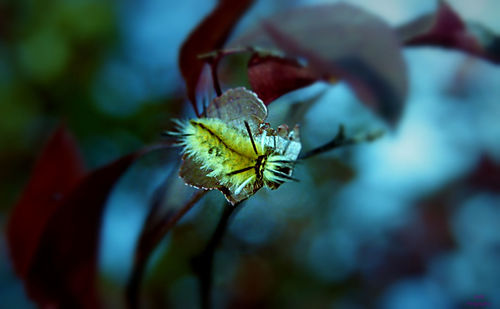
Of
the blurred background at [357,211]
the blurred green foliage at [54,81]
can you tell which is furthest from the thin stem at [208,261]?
the blurred green foliage at [54,81]

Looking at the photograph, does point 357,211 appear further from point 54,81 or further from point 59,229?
point 54,81

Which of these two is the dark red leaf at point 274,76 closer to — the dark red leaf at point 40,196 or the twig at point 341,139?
the twig at point 341,139

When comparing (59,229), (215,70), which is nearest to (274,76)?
(215,70)

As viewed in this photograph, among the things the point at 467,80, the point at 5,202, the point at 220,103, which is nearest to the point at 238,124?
the point at 220,103

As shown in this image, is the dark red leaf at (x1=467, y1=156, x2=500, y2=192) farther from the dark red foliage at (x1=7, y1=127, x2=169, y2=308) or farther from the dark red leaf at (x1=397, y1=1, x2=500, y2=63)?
the dark red foliage at (x1=7, y1=127, x2=169, y2=308)

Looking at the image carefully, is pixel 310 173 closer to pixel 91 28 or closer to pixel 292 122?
pixel 292 122

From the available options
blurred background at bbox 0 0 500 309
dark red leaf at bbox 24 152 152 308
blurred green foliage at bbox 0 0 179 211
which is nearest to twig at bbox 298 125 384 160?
blurred background at bbox 0 0 500 309
